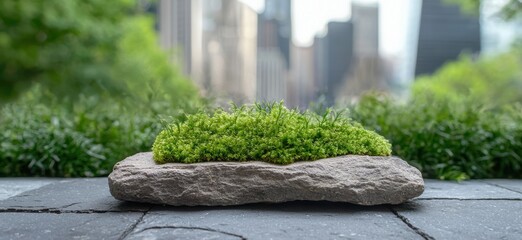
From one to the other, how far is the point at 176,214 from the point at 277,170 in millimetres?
628

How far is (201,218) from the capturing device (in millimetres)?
2783

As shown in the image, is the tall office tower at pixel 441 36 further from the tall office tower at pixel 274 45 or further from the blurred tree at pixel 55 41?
the blurred tree at pixel 55 41

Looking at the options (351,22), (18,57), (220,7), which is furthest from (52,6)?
(220,7)

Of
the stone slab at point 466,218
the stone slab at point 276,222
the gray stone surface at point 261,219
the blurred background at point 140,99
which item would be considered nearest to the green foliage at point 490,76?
the blurred background at point 140,99

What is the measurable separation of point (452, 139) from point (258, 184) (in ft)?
9.14

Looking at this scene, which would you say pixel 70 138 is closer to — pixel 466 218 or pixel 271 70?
pixel 466 218

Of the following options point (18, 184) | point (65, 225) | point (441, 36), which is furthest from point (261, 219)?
point (441, 36)

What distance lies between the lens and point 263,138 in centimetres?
319

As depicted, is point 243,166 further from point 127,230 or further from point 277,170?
point 127,230

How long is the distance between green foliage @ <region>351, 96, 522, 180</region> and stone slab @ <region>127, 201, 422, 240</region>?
1.98 meters

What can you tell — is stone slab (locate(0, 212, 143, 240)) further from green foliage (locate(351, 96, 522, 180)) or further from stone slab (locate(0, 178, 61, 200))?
green foliage (locate(351, 96, 522, 180))

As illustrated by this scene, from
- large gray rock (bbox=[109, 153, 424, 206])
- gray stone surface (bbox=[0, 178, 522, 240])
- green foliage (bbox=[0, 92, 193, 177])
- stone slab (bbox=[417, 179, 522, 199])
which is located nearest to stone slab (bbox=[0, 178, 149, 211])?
gray stone surface (bbox=[0, 178, 522, 240])

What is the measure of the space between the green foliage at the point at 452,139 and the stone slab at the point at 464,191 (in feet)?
1.05

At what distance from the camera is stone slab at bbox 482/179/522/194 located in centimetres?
413
